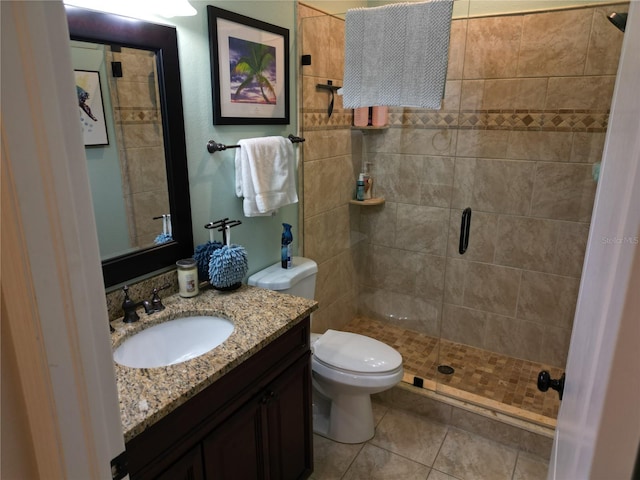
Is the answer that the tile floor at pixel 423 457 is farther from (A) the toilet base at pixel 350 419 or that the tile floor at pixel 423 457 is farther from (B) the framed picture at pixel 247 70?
(B) the framed picture at pixel 247 70

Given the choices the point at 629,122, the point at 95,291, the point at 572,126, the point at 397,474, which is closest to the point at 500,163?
the point at 572,126

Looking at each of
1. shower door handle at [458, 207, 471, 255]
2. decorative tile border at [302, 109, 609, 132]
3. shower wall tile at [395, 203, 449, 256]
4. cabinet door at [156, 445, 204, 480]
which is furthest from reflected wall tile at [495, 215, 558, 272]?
cabinet door at [156, 445, 204, 480]

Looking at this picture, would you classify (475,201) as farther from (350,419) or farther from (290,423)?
(290,423)

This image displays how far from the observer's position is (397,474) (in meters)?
2.04

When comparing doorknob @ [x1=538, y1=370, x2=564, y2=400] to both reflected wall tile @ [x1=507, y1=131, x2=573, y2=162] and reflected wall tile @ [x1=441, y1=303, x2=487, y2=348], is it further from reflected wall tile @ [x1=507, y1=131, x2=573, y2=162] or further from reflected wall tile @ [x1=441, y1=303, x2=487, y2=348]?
reflected wall tile @ [x1=441, y1=303, x2=487, y2=348]

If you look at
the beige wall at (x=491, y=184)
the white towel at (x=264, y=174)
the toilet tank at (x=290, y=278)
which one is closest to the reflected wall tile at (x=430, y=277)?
the beige wall at (x=491, y=184)

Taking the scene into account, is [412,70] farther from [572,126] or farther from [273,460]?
[273,460]

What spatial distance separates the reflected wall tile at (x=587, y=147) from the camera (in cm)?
233

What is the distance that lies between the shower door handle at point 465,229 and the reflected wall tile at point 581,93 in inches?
28.5

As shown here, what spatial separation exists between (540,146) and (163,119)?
199 cm

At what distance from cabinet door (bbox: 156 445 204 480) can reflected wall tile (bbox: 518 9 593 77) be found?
2402 millimetres

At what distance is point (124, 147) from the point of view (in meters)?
1.52

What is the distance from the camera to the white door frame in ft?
1.67

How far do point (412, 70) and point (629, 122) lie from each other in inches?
63.1
